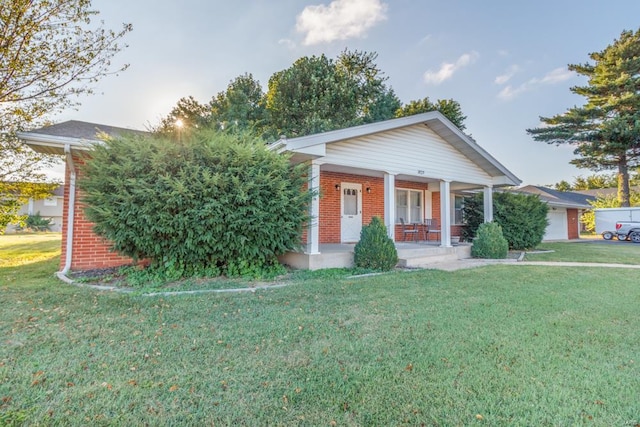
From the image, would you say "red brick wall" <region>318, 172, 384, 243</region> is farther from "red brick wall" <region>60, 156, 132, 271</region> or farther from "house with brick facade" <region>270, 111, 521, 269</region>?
"red brick wall" <region>60, 156, 132, 271</region>

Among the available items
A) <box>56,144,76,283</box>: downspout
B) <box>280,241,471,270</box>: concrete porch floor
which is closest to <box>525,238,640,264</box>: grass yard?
<box>280,241,471,270</box>: concrete porch floor

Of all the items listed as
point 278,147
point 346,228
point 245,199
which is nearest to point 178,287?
point 245,199

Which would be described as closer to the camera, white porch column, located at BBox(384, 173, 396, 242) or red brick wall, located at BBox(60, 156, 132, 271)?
red brick wall, located at BBox(60, 156, 132, 271)

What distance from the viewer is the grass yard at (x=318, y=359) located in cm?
196

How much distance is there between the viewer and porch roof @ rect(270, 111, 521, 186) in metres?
6.77

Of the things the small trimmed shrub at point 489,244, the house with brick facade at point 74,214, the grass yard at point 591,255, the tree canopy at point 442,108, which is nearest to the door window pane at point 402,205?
the small trimmed shrub at point 489,244

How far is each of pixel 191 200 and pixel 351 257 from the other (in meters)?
3.90

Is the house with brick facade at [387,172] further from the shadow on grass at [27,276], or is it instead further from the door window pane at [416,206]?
the shadow on grass at [27,276]

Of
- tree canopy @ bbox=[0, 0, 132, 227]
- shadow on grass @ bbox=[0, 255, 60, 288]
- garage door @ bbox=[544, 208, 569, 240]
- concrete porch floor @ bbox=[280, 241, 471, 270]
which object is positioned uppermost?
tree canopy @ bbox=[0, 0, 132, 227]

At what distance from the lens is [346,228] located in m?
10.5

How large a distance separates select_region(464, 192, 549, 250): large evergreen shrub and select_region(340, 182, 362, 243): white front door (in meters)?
4.86

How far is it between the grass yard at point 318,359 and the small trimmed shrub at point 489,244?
4.93 meters

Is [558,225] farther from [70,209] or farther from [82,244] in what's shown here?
[70,209]

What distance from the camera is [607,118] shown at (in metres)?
21.0
